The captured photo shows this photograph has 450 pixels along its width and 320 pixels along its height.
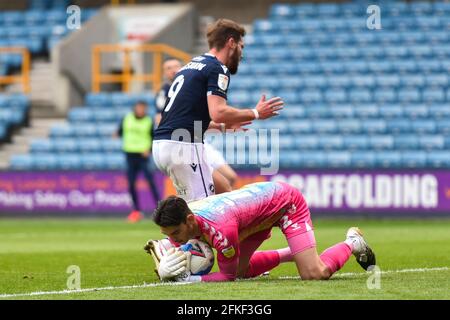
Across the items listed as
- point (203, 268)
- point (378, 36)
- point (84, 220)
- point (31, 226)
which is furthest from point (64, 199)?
point (203, 268)

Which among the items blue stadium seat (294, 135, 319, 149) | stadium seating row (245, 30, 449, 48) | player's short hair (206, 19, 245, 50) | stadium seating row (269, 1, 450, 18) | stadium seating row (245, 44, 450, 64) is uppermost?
stadium seating row (269, 1, 450, 18)

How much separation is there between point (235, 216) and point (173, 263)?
2.16 feet

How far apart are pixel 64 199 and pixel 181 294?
15113 millimetres

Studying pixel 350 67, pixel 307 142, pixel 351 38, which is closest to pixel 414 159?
pixel 307 142

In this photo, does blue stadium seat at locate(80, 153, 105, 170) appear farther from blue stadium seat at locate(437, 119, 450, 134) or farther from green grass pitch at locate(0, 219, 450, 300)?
blue stadium seat at locate(437, 119, 450, 134)

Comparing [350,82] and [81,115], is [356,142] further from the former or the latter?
[81,115]

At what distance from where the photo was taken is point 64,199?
72.8 ft

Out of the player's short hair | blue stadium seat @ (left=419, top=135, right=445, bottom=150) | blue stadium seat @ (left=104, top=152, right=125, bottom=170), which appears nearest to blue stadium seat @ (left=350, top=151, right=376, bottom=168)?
blue stadium seat @ (left=419, top=135, right=445, bottom=150)

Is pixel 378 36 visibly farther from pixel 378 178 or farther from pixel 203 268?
pixel 203 268

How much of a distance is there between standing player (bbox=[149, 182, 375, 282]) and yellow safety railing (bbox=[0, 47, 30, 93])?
18571 millimetres

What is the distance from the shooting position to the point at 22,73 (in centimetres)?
2798

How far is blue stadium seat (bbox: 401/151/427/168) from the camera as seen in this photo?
2155cm

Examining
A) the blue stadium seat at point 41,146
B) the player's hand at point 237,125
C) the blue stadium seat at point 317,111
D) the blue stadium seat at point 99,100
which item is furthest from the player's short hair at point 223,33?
the blue stadium seat at point 99,100
